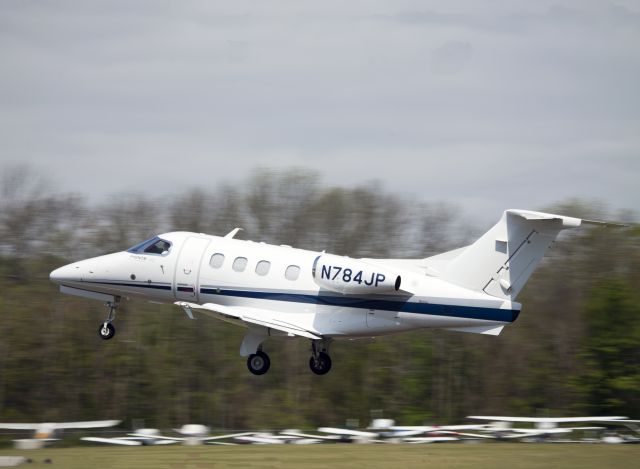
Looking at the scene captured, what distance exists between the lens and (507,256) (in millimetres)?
26828

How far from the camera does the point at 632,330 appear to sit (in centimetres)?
Result: 5972

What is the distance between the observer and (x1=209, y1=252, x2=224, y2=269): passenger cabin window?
2842 centimetres

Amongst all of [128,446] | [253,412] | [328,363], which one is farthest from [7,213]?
[328,363]

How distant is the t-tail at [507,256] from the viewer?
87.4ft

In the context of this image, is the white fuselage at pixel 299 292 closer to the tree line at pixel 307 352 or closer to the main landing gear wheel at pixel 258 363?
the main landing gear wheel at pixel 258 363

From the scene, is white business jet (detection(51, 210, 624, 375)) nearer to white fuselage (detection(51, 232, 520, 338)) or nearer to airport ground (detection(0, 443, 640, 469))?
white fuselage (detection(51, 232, 520, 338))

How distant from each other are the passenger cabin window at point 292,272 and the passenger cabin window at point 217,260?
1970 mm

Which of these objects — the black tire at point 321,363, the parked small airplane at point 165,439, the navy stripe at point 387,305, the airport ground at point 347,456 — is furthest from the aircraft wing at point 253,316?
the parked small airplane at point 165,439

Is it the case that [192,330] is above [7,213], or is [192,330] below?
below

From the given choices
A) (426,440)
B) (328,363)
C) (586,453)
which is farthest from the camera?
(426,440)

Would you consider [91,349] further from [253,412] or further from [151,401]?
[253,412]

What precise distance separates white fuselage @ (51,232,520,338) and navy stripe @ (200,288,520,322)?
→ 0.03 m

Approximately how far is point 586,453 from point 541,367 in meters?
25.2

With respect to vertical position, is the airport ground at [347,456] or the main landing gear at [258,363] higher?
the main landing gear at [258,363]
